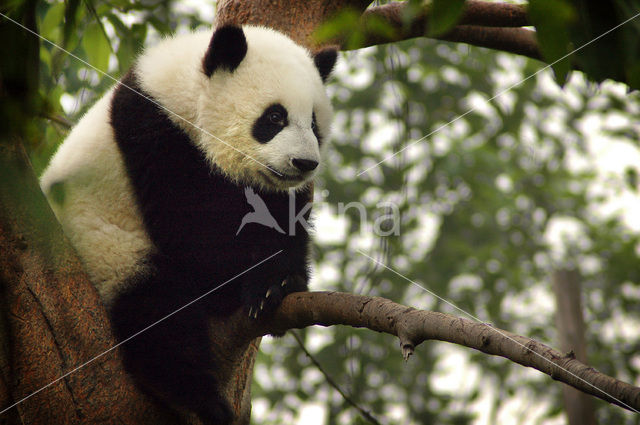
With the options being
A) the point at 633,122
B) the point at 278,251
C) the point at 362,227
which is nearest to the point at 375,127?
→ the point at 362,227

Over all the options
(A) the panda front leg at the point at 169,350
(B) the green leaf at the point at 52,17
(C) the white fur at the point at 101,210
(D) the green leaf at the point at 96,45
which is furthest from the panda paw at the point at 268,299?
(B) the green leaf at the point at 52,17

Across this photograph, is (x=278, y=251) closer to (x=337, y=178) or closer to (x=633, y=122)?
(x=337, y=178)

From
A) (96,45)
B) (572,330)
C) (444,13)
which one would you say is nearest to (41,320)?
(444,13)

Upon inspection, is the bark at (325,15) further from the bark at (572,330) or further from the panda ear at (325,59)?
the bark at (572,330)

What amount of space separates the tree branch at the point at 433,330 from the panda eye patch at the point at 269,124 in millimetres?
970

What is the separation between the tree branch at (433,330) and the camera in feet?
4.58

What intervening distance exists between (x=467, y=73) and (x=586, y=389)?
5.32m

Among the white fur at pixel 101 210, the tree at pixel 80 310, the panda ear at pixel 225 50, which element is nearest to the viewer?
the tree at pixel 80 310

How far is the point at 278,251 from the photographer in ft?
9.30

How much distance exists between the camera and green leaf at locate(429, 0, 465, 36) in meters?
1.42

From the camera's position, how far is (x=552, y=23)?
1.35 m

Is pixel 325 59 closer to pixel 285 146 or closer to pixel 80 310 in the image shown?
pixel 285 146

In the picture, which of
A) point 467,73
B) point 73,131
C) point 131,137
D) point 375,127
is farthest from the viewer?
point 375,127

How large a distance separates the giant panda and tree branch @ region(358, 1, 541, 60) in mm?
478
